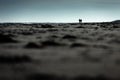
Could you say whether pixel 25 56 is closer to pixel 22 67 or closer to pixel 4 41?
pixel 22 67

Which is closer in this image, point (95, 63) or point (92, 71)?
point (92, 71)

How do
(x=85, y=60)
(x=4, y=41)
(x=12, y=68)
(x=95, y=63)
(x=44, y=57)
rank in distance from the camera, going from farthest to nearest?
(x=4, y=41), (x=44, y=57), (x=85, y=60), (x=95, y=63), (x=12, y=68)

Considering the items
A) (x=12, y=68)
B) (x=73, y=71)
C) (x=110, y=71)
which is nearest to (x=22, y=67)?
(x=12, y=68)

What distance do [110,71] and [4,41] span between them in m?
4.97

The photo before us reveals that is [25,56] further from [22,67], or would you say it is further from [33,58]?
[22,67]

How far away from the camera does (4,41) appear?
7.72m

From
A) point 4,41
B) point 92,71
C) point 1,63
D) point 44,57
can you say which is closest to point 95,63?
point 92,71

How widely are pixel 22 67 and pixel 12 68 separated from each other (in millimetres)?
178

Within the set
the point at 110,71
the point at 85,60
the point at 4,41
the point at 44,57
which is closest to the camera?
the point at 110,71

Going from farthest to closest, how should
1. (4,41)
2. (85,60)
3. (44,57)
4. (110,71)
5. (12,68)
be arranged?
(4,41) → (44,57) → (85,60) → (12,68) → (110,71)

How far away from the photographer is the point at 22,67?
13.0ft

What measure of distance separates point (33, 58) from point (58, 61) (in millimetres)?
615

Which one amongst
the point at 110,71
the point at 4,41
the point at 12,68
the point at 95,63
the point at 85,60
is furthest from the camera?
the point at 4,41

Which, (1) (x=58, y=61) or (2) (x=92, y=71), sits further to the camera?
Answer: (1) (x=58, y=61)
